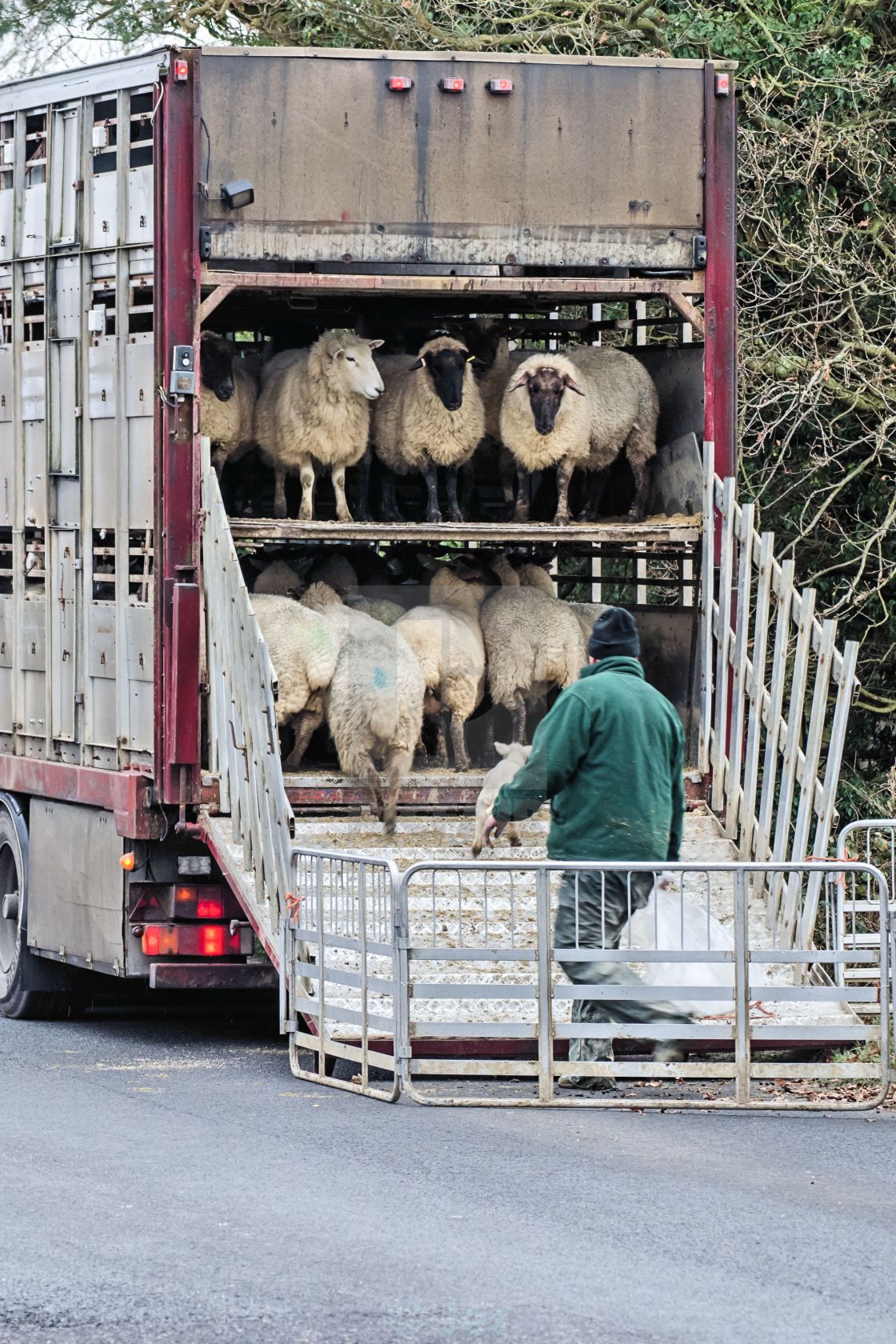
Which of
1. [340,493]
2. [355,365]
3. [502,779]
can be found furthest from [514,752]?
[355,365]

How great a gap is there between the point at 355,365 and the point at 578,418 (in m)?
1.25

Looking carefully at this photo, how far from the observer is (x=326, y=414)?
12320 millimetres

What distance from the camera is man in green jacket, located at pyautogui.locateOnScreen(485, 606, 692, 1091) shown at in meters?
8.81

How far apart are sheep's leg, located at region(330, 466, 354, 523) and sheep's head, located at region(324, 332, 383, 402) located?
1.48 feet

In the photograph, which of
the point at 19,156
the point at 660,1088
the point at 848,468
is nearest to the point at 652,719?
the point at 660,1088

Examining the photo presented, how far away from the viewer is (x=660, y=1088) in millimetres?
9078

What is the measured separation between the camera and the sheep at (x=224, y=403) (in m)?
12.4

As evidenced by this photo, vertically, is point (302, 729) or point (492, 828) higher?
point (302, 729)

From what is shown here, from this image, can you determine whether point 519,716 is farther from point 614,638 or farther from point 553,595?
point 614,638

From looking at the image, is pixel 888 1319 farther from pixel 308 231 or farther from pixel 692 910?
pixel 308 231

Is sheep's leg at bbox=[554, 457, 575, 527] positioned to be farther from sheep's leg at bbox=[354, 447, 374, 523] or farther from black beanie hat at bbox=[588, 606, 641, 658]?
black beanie hat at bbox=[588, 606, 641, 658]

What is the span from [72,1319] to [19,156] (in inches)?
293

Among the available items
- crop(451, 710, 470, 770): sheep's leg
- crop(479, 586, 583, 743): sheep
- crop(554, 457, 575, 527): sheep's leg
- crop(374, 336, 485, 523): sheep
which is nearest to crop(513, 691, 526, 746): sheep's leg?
crop(479, 586, 583, 743): sheep

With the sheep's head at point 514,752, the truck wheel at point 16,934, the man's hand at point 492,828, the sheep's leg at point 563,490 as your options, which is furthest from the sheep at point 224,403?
the man's hand at point 492,828
